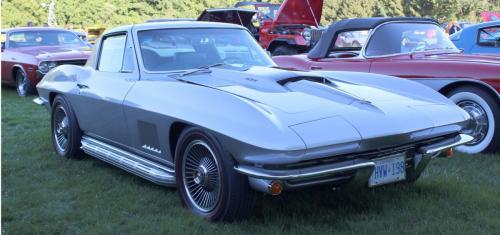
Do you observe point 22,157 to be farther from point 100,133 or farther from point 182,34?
point 182,34

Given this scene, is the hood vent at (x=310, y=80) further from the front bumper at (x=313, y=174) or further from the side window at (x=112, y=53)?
the side window at (x=112, y=53)

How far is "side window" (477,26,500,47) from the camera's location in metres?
8.71

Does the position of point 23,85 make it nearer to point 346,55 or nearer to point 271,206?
point 346,55

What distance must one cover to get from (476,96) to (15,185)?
413cm

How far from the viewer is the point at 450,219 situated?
Result: 138 inches

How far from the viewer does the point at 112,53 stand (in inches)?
201

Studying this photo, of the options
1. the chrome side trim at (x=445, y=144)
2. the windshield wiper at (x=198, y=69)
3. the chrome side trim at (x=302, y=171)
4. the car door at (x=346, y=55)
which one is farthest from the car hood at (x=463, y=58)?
the chrome side trim at (x=302, y=171)

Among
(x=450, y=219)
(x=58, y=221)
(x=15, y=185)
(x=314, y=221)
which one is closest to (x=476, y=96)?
(x=450, y=219)

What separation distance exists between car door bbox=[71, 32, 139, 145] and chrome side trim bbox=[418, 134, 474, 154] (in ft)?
7.18

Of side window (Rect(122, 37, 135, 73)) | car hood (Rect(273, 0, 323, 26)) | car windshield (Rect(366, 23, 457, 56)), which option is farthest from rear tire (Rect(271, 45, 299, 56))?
side window (Rect(122, 37, 135, 73))

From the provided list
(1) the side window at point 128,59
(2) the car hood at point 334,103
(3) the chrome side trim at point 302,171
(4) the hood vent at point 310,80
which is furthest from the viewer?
(1) the side window at point 128,59

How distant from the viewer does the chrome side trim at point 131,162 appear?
155 inches

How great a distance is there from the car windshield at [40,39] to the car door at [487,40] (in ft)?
24.7

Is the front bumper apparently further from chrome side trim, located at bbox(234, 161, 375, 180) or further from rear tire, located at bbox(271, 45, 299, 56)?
rear tire, located at bbox(271, 45, 299, 56)
